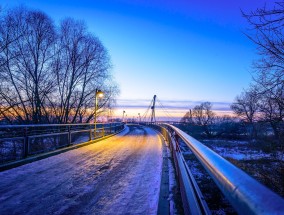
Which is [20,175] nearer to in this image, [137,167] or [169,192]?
[137,167]

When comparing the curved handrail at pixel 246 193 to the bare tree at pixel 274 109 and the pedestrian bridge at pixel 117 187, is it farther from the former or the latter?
the bare tree at pixel 274 109

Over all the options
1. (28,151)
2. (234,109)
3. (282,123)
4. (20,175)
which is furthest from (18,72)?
(234,109)

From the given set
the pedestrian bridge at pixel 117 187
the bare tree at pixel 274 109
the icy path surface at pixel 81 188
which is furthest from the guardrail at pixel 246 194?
the bare tree at pixel 274 109

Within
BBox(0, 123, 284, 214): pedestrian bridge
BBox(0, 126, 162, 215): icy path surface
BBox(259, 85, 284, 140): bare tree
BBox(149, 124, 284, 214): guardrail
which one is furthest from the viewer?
BBox(259, 85, 284, 140): bare tree

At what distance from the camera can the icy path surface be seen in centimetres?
445

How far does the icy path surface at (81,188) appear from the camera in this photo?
14.6ft

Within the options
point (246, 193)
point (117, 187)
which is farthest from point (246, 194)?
point (117, 187)

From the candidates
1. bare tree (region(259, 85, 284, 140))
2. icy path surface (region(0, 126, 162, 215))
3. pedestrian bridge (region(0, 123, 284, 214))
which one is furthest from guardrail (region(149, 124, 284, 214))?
bare tree (region(259, 85, 284, 140))

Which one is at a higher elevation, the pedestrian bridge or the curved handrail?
the curved handrail

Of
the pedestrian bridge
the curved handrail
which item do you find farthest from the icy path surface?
the curved handrail

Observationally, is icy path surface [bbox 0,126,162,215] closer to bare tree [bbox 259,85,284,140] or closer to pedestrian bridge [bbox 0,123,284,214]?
pedestrian bridge [bbox 0,123,284,214]

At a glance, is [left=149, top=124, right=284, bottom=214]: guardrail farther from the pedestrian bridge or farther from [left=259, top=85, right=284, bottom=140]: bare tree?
[left=259, top=85, right=284, bottom=140]: bare tree

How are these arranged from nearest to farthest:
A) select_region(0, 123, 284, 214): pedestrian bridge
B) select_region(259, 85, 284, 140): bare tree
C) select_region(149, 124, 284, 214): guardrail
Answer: select_region(149, 124, 284, 214): guardrail < select_region(0, 123, 284, 214): pedestrian bridge < select_region(259, 85, 284, 140): bare tree

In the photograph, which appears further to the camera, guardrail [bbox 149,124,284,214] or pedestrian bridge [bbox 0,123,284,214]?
pedestrian bridge [bbox 0,123,284,214]
